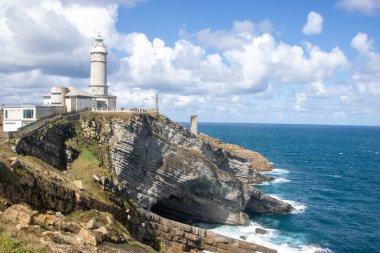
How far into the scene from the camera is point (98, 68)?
6109 cm

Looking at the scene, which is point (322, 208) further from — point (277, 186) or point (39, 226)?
point (39, 226)

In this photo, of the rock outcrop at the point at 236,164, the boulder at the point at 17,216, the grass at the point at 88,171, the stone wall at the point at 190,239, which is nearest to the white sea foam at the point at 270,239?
the stone wall at the point at 190,239

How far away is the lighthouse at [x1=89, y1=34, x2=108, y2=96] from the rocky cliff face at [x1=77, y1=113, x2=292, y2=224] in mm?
14603

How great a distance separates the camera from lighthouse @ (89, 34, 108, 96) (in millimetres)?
60594

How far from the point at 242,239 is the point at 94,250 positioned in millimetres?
29904

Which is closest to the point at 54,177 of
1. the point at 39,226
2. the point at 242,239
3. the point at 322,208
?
the point at 39,226

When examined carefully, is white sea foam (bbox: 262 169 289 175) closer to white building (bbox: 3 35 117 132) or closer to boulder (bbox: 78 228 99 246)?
white building (bbox: 3 35 117 132)

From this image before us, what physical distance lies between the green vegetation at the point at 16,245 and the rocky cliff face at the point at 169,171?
26694mm

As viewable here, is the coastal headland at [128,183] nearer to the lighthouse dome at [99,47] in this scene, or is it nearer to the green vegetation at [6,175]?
the green vegetation at [6,175]

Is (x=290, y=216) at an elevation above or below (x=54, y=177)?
below

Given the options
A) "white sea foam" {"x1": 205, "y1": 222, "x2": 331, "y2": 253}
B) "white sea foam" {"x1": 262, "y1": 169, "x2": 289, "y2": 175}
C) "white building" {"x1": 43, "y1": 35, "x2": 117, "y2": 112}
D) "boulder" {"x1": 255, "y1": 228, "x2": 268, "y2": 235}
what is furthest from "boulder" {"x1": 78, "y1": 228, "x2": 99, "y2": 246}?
"white sea foam" {"x1": 262, "y1": 169, "x2": 289, "y2": 175}

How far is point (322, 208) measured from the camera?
59875 millimetres

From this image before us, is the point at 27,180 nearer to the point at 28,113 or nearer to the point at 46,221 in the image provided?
the point at 46,221

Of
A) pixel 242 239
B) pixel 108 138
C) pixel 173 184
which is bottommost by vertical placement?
pixel 242 239
